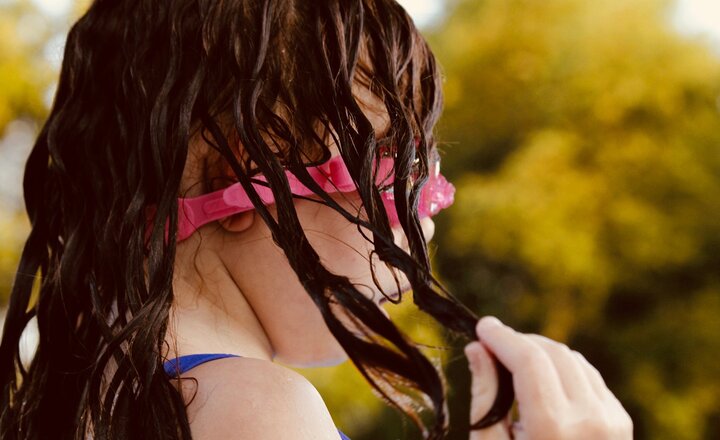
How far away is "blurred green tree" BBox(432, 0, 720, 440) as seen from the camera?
752 centimetres

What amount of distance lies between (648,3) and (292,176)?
7.54 m

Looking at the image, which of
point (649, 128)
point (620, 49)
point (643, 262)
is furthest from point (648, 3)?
point (643, 262)

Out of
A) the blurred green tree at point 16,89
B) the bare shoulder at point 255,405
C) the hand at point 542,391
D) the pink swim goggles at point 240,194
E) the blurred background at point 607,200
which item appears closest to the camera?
the hand at point 542,391

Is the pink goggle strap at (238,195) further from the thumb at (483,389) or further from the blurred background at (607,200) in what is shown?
the blurred background at (607,200)

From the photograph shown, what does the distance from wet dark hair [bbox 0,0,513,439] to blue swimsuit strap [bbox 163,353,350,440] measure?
24 mm

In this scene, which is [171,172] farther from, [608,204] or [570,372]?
[608,204]

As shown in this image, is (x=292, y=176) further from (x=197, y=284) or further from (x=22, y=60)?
(x=22, y=60)

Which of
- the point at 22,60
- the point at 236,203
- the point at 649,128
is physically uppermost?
the point at 22,60

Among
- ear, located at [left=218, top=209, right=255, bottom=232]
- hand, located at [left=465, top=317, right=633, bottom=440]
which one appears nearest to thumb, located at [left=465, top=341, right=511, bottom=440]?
hand, located at [left=465, top=317, right=633, bottom=440]

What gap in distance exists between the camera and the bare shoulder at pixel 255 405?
1.05 meters

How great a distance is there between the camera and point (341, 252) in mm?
1419

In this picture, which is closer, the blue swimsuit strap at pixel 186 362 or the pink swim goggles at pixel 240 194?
the blue swimsuit strap at pixel 186 362

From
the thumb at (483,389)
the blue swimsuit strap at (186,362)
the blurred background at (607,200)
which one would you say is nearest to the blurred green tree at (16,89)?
the blurred background at (607,200)

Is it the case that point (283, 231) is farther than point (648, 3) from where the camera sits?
No
